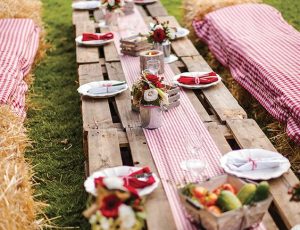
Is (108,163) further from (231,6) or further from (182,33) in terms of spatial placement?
→ (231,6)

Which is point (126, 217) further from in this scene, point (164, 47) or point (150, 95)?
point (164, 47)

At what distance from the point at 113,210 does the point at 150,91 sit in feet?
4.41

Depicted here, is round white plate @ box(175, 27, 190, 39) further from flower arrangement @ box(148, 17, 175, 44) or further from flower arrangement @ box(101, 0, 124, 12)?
flower arrangement @ box(148, 17, 175, 44)

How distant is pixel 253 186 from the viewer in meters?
2.60

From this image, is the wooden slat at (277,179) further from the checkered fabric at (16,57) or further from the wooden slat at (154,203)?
the checkered fabric at (16,57)

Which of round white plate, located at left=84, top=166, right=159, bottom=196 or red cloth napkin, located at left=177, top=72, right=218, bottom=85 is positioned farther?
red cloth napkin, located at left=177, top=72, right=218, bottom=85

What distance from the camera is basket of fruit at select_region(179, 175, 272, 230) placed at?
2504 millimetres

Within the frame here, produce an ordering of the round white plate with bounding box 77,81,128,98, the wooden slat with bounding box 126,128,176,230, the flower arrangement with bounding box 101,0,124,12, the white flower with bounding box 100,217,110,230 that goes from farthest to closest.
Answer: the flower arrangement with bounding box 101,0,124,12 < the round white plate with bounding box 77,81,128,98 < the wooden slat with bounding box 126,128,176,230 < the white flower with bounding box 100,217,110,230

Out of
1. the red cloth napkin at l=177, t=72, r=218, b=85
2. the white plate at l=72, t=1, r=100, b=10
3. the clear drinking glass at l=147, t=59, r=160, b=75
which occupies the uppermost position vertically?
the clear drinking glass at l=147, t=59, r=160, b=75

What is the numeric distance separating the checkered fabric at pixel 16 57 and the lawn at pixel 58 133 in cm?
31

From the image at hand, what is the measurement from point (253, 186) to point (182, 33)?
3.67 metres

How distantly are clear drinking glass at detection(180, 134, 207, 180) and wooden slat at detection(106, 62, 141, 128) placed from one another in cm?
50

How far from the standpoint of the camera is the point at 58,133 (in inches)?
195

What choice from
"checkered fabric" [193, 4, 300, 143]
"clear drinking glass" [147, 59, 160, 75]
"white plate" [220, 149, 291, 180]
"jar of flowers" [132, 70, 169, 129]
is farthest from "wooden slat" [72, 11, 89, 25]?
"white plate" [220, 149, 291, 180]
